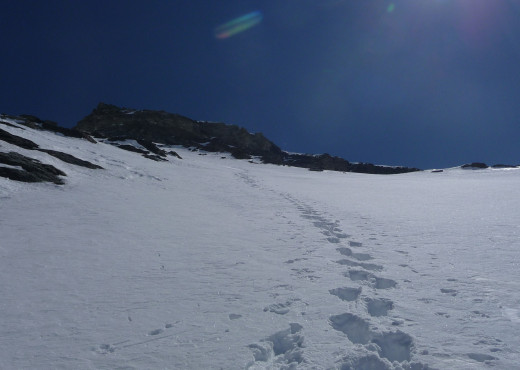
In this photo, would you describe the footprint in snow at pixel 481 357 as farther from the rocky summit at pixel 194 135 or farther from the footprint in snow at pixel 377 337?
the rocky summit at pixel 194 135

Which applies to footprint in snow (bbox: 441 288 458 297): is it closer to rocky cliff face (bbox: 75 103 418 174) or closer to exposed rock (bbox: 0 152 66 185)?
exposed rock (bbox: 0 152 66 185)

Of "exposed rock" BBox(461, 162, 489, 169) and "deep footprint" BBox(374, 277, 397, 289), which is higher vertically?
"exposed rock" BBox(461, 162, 489, 169)

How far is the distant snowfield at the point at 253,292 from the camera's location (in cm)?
347

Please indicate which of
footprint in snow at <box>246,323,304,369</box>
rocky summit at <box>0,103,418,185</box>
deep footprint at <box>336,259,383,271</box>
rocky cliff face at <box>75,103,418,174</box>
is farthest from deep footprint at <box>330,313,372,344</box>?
rocky cliff face at <box>75,103,418,174</box>

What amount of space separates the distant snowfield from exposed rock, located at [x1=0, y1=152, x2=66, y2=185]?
2824mm

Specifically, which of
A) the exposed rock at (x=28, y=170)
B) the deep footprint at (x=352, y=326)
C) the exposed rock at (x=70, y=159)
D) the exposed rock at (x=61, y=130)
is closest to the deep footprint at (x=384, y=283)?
the deep footprint at (x=352, y=326)

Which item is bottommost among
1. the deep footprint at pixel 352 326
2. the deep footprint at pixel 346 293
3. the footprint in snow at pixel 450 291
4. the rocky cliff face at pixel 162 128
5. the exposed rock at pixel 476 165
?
the deep footprint at pixel 352 326

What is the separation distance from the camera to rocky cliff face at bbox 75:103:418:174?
91562 mm

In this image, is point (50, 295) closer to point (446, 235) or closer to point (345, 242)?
point (345, 242)

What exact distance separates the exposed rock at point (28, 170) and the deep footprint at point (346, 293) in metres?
12.0

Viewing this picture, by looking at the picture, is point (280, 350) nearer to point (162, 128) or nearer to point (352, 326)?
point (352, 326)

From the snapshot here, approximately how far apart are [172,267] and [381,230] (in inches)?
219

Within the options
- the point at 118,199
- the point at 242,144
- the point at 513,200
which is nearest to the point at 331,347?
the point at 118,199

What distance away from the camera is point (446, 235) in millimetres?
8039
